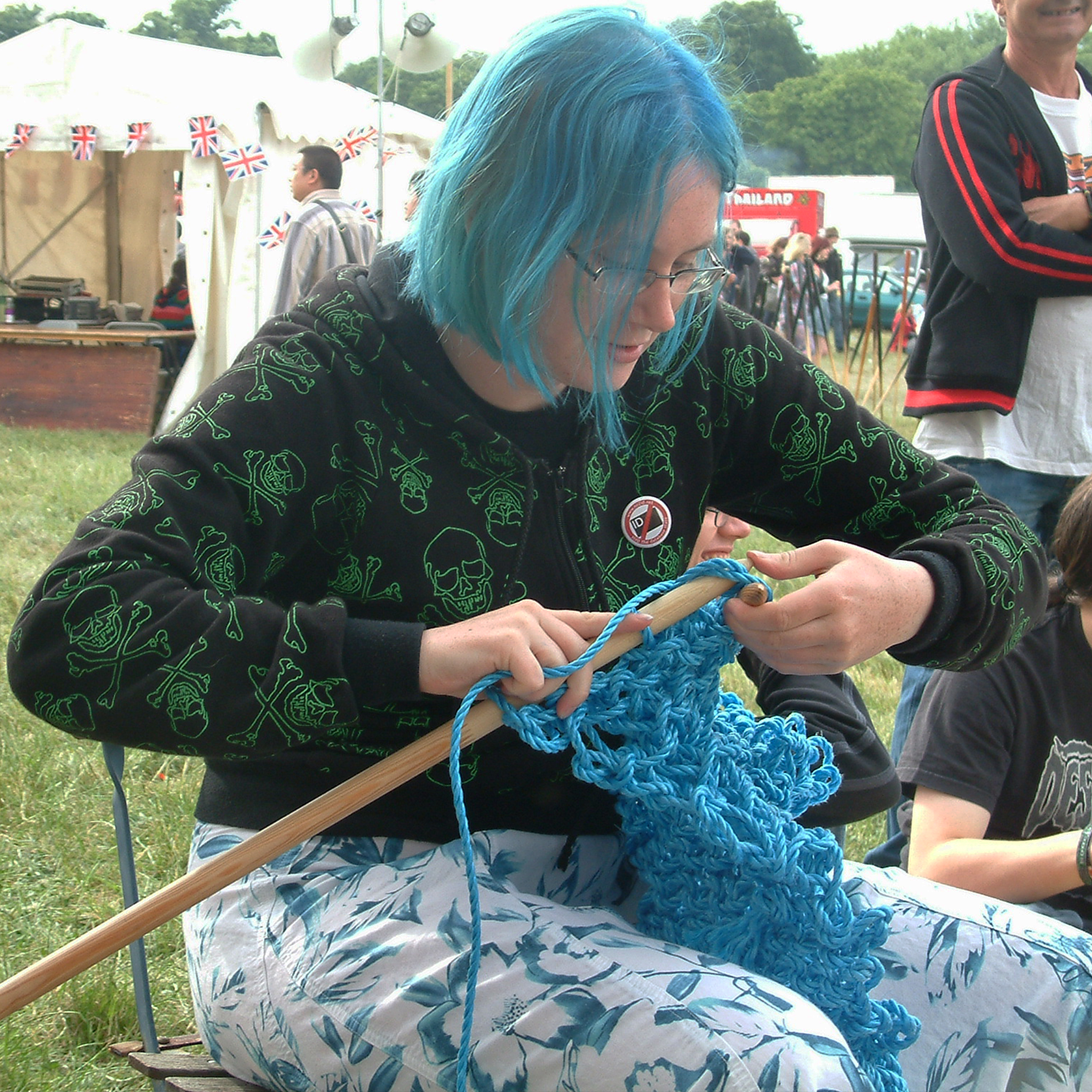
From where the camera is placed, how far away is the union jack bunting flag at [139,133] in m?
7.45

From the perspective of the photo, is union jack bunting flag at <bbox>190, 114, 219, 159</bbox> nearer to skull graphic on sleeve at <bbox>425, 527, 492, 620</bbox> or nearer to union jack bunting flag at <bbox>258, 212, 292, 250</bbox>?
union jack bunting flag at <bbox>258, 212, 292, 250</bbox>

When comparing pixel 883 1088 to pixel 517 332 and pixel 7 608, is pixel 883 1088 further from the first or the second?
pixel 7 608

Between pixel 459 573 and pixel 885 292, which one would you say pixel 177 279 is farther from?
pixel 885 292

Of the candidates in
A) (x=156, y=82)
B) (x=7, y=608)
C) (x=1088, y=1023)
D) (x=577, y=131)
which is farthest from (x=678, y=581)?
(x=156, y=82)

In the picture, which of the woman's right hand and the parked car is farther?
the parked car

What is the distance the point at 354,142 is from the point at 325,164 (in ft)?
4.42

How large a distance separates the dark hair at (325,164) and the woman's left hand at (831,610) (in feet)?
17.4

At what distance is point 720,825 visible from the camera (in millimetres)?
1086

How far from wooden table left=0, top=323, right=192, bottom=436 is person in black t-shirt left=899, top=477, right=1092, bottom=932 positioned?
22.0 ft

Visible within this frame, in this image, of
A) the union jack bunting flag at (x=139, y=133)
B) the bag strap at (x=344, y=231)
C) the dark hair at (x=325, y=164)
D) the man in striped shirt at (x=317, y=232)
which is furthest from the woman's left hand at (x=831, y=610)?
the union jack bunting flag at (x=139, y=133)

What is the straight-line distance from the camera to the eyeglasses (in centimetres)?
113

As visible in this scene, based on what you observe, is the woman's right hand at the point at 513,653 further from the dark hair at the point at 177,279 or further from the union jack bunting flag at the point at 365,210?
the dark hair at the point at 177,279

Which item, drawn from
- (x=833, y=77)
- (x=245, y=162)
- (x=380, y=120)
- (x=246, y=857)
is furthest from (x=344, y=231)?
(x=833, y=77)

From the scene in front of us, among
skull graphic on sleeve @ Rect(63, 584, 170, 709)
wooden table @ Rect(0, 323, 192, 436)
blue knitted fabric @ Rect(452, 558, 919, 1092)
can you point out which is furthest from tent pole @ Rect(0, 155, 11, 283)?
blue knitted fabric @ Rect(452, 558, 919, 1092)
